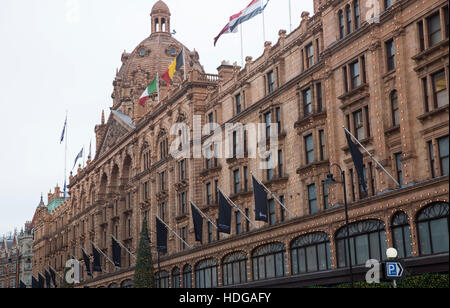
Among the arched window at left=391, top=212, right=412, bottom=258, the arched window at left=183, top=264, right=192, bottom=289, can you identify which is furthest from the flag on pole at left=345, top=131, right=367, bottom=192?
the arched window at left=183, top=264, right=192, bottom=289

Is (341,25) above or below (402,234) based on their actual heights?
above

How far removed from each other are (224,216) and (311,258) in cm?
916

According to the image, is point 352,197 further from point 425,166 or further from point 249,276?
point 249,276

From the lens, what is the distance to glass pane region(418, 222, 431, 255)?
3744 centimetres

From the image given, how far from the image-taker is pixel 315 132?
48.5 meters

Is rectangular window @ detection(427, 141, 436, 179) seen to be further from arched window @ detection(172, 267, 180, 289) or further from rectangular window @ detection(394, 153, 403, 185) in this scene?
arched window @ detection(172, 267, 180, 289)

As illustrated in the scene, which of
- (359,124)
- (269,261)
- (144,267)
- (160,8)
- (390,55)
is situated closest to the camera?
(390,55)

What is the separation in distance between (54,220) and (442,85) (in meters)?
110

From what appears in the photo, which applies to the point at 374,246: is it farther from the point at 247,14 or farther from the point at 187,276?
the point at 187,276

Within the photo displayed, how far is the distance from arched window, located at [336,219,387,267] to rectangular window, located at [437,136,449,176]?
603cm

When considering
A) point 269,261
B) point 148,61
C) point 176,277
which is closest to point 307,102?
point 269,261

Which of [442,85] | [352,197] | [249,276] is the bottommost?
[249,276]

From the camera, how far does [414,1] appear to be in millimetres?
38875

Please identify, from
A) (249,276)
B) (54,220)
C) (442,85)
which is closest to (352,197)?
(442,85)
